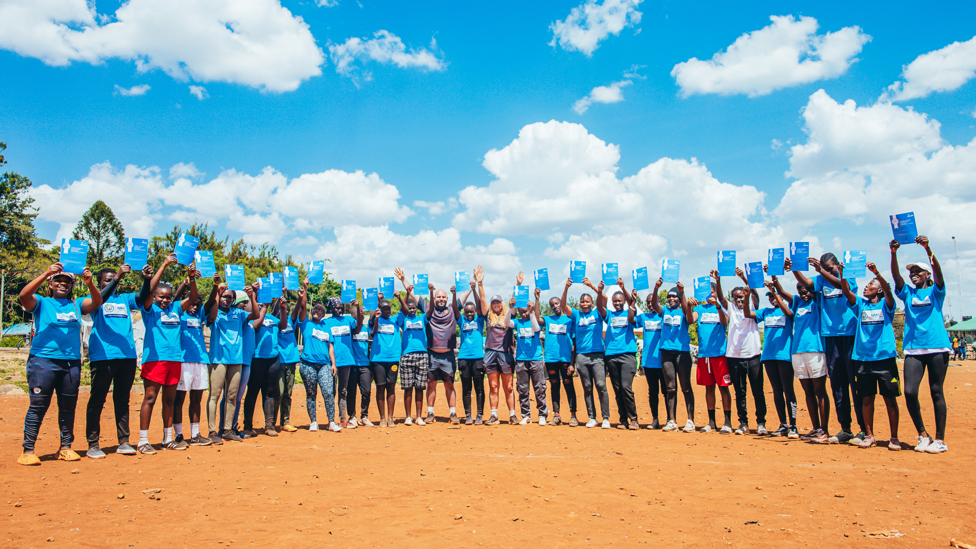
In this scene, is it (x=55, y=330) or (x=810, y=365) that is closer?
(x=55, y=330)

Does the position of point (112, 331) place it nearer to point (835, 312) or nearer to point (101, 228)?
point (835, 312)

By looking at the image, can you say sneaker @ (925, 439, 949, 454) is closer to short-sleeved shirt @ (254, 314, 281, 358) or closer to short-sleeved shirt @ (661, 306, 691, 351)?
short-sleeved shirt @ (661, 306, 691, 351)

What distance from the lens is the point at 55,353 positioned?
612 centimetres

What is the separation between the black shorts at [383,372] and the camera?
931 centimetres

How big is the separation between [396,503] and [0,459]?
15.6 ft

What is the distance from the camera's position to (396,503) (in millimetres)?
4832

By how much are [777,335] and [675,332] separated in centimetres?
140

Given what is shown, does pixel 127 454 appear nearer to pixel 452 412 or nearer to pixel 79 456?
pixel 79 456

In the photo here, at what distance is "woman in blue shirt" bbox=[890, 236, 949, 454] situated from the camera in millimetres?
6785

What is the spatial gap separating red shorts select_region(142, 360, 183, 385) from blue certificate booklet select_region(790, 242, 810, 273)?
800 centimetres

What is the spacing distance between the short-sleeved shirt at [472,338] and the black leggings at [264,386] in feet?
9.67

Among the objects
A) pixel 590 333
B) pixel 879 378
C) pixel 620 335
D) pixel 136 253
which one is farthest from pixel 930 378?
pixel 136 253

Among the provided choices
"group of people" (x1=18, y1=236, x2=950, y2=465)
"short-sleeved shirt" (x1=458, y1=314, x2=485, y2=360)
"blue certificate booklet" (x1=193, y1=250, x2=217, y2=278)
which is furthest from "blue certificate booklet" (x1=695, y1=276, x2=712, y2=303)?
"blue certificate booklet" (x1=193, y1=250, x2=217, y2=278)

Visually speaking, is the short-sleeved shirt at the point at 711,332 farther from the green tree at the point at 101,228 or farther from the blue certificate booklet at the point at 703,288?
the green tree at the point at 101,228
